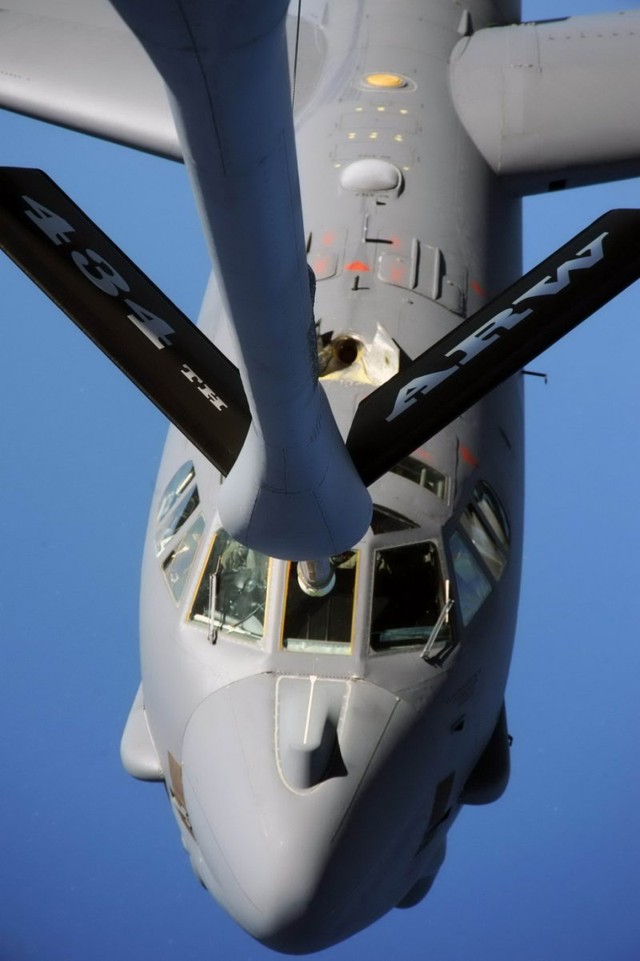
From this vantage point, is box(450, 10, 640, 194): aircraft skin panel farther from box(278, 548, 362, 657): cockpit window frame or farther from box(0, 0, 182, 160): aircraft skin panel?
box(278, 548, 362, 657): cockpit window frame

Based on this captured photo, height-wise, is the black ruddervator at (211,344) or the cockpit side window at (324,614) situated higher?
the black ruddervator at (211,344)

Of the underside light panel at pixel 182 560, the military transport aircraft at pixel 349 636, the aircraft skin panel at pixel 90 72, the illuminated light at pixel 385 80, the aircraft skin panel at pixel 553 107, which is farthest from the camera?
the aircraft skin panel at pixel 90 72

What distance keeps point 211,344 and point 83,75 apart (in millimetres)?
6440

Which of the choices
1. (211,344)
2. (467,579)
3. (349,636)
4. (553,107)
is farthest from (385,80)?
(349,636)

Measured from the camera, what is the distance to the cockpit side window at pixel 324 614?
7.61 metres

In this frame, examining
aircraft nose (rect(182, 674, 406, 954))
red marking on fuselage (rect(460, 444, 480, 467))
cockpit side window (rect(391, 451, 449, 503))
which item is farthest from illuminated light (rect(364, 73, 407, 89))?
aircraft nose (rect(182, 674, 406, 954))

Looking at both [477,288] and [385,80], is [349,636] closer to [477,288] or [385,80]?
[477,288]

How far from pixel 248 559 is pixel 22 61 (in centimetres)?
680

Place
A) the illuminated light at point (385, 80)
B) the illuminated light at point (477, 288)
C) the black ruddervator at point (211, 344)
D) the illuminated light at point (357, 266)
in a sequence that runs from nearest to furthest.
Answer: the black ruddervator at point (211, 344), the illuminated light at point (357, 266), the illuminated light at point (477, 288), the illuminated light at point (385, 80)

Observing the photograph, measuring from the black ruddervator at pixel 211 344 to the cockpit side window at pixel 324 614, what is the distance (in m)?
1.41

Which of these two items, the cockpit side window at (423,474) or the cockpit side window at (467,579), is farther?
the cockpit side window at (423,474)

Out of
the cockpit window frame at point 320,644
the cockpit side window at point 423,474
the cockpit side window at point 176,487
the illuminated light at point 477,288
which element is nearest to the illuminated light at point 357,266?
the illuminated light at point 477,288

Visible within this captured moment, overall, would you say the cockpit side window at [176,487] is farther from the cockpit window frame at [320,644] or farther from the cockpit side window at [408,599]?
the cockpit side window at [408,599]

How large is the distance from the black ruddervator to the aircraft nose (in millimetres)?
1673
